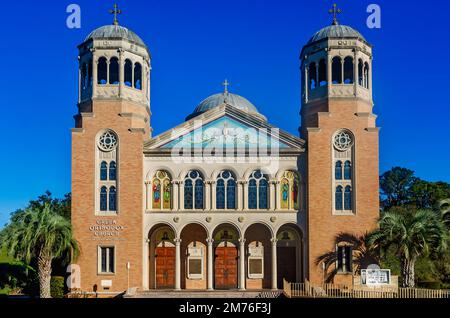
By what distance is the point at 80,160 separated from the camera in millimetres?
43875

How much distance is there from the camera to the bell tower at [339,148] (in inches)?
1703

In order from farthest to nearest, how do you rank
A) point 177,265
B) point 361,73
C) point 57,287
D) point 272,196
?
point 361,73 → point 272,196 → point 177,265 → point 57,287

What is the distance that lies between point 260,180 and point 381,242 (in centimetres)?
870

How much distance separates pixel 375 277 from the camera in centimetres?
3803

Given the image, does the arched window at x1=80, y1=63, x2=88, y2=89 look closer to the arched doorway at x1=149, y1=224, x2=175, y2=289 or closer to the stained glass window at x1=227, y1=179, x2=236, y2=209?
the arched doorway at x1=149, y1=224, x2=175, y2=289

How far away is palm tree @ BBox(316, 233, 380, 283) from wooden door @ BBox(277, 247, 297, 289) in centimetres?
339

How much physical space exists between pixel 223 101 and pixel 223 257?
53.1 ft

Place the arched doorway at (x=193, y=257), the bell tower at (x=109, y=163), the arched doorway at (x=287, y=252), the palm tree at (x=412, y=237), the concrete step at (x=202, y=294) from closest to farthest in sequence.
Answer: the palm tree at (x=412, y=237) < the concrete step at (x=202, y=294) < the bell tower at (x=109, y=163) < the arched doorway at (x=287, y=252) < the arched doorway at (x=193, y=257)

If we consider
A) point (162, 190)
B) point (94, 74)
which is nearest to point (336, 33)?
point (162, 190)

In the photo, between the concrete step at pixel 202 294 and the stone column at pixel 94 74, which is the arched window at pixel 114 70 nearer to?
the stone column at pixel 94 74

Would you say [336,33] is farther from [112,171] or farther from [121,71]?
[112,171]

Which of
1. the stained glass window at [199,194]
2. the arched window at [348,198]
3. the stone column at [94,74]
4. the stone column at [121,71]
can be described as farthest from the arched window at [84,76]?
the arched window at [348,198]

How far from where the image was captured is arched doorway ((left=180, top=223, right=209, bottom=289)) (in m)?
46.2

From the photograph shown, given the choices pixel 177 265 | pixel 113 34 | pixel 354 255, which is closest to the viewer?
pixel 354 255
